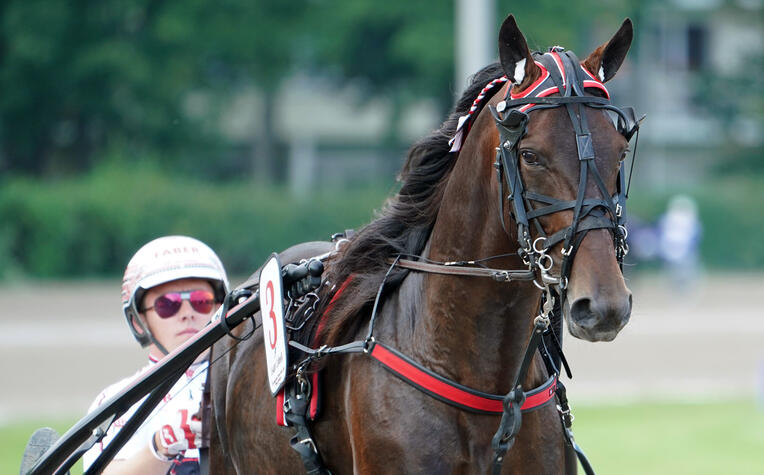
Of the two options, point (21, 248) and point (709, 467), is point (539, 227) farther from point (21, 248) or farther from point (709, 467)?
point (21, 248)

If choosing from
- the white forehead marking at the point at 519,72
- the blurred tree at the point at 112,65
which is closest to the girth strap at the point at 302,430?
the white forehead marking at the point at 519,72

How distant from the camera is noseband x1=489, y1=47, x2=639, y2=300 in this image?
2.59m

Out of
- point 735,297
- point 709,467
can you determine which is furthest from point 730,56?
point 709,467

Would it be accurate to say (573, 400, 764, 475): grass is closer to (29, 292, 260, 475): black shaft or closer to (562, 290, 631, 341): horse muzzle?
(29, 292, 260, 475): black shaft

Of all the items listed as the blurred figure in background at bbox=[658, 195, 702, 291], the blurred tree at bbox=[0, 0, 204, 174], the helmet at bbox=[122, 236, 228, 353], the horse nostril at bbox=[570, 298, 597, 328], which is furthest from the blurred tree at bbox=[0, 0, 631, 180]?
the horse nostril at bbox=[570, 298, 597, 328]

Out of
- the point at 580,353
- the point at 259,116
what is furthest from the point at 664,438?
the point at 259,116

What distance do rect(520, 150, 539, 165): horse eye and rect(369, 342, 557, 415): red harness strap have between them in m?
0.69

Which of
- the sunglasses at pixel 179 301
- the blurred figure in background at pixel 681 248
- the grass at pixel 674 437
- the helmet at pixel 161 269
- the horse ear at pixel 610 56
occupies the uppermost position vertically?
the blurred figure in background at pixel 681 248

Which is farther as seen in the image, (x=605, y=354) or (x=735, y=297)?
(x=735, y=297)

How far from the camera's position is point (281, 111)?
118ft

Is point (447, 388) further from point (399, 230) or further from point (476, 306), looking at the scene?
point (399, 230)

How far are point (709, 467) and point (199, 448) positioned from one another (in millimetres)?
4987

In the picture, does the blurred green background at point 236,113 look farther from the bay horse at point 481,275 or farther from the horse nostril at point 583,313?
the horse nostril at point 583,313

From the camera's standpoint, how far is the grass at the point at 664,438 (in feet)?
25.7
